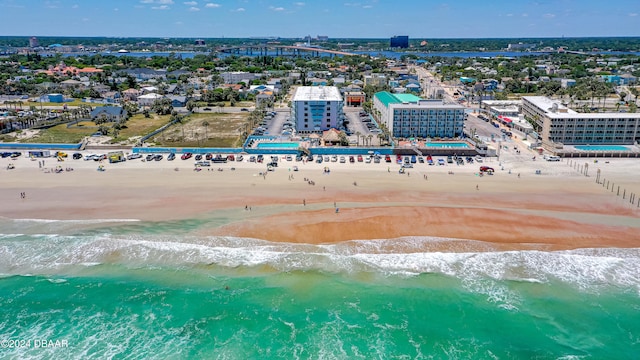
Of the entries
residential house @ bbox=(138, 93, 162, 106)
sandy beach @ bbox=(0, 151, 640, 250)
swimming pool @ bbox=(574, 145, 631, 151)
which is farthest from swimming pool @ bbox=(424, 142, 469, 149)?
residential house @ bbox=(138, 93, 162, 106)

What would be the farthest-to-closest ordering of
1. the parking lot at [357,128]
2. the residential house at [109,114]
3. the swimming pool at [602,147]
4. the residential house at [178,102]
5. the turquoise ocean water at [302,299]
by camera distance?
the residential house at [178,102], the residential house at [109,114], the parking lot at [357,128], the swimming pool at [602,147], the turquoise ocean water at [302,299]

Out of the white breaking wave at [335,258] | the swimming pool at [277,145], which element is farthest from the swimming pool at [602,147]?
the swimming pool at [277,145]

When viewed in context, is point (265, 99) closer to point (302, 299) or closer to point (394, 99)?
point (394, 99)

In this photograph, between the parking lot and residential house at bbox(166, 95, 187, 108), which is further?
residential house at bbox(166, 95, 187, 108)

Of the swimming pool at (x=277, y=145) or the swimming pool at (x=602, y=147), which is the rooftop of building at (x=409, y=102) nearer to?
the swimming pool at (x=602, y=147)

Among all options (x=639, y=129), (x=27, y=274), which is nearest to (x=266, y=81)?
(x=639, y=129)

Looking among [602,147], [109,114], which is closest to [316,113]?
[109,114]

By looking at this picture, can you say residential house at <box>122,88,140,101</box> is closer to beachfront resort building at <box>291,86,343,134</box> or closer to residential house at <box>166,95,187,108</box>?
residential house at <box>166,95,187,108</box>
